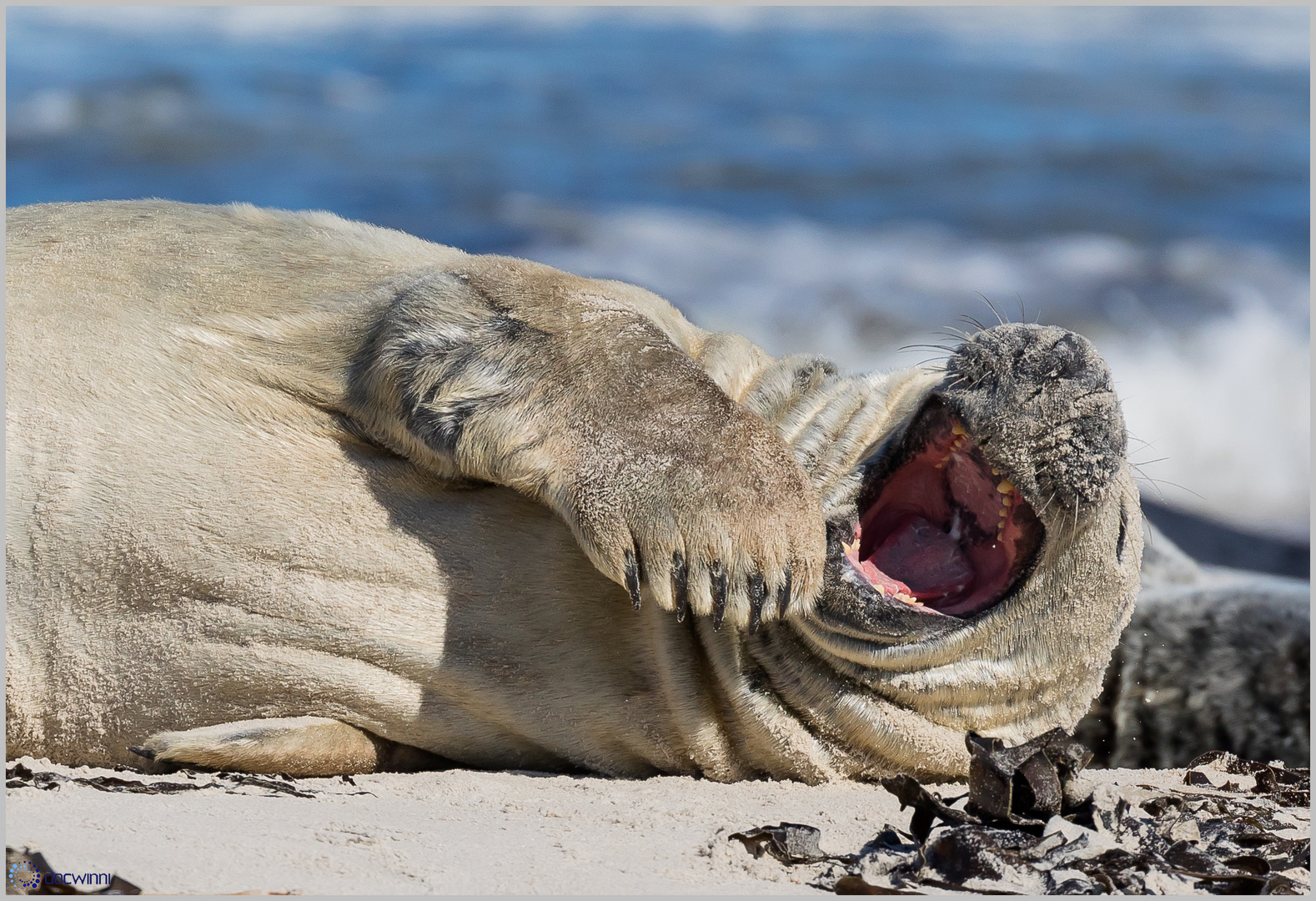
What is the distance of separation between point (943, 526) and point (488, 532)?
1.52 m

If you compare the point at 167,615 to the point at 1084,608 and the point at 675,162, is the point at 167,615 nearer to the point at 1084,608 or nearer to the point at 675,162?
the point at 1084,608

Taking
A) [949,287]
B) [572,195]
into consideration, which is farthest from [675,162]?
[949,287]

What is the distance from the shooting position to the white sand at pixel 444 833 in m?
2.77

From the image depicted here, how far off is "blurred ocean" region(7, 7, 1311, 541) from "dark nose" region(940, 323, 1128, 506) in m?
7.51

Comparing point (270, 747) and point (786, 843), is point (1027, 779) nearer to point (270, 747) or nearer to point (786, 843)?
point (786, 843)

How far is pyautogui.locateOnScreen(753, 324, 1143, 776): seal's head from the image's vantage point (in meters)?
3.97

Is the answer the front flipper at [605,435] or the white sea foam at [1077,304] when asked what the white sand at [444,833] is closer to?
the front flipper at [605,435]

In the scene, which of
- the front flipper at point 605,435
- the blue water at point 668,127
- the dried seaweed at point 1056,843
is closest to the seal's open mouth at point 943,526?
the front flipper at point 605,435

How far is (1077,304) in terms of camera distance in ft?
48.9

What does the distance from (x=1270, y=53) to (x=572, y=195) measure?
37.2 feet

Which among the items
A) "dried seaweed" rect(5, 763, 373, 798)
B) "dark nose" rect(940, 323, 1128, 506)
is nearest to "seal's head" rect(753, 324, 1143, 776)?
"dark nose" rect(940, 323, 1128, 506)

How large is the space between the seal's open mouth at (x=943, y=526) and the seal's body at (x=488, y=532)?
1 cm

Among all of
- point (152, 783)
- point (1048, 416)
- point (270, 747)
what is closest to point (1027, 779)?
point (1048, 416)

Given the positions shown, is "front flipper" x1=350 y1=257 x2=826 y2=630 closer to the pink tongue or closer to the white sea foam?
the pink tongue
